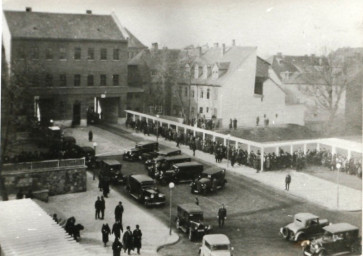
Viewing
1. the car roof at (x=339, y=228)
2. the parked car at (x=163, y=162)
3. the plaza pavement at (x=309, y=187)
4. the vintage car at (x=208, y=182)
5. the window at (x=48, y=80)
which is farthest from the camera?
the parked car at (x=163, y=162)

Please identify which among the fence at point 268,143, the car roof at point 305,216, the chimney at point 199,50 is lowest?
the car roof at point 305,216

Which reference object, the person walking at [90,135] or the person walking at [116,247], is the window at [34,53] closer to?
the person walking at [90,135]

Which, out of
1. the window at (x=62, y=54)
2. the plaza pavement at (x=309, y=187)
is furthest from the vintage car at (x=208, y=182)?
the window at (x=62, y=54)

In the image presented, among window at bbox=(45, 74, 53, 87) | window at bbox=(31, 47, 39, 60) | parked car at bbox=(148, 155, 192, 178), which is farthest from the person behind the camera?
parked car at bbox=(148, 155, 192, 178)

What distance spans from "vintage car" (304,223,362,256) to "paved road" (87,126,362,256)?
290 mm

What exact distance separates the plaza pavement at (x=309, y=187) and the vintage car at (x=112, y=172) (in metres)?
0.77

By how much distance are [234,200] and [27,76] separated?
183 inches

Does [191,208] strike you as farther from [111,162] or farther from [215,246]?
[111,162]

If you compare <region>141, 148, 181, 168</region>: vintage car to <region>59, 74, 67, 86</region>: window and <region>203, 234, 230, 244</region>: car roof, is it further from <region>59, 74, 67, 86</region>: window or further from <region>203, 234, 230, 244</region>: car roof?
<region>203, 234, 230, 244</region>: car roof

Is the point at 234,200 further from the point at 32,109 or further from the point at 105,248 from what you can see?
the point at 32,109

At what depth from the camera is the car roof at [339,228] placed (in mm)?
8914

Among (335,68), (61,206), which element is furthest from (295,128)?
(61,206)

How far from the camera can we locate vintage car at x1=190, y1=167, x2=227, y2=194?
10047mm

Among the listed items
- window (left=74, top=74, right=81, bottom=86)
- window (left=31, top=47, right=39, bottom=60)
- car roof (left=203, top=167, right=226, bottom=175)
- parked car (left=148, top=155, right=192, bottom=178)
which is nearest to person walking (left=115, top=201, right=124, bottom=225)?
parked car (left=148, top=155, right=192, bottom=178)
